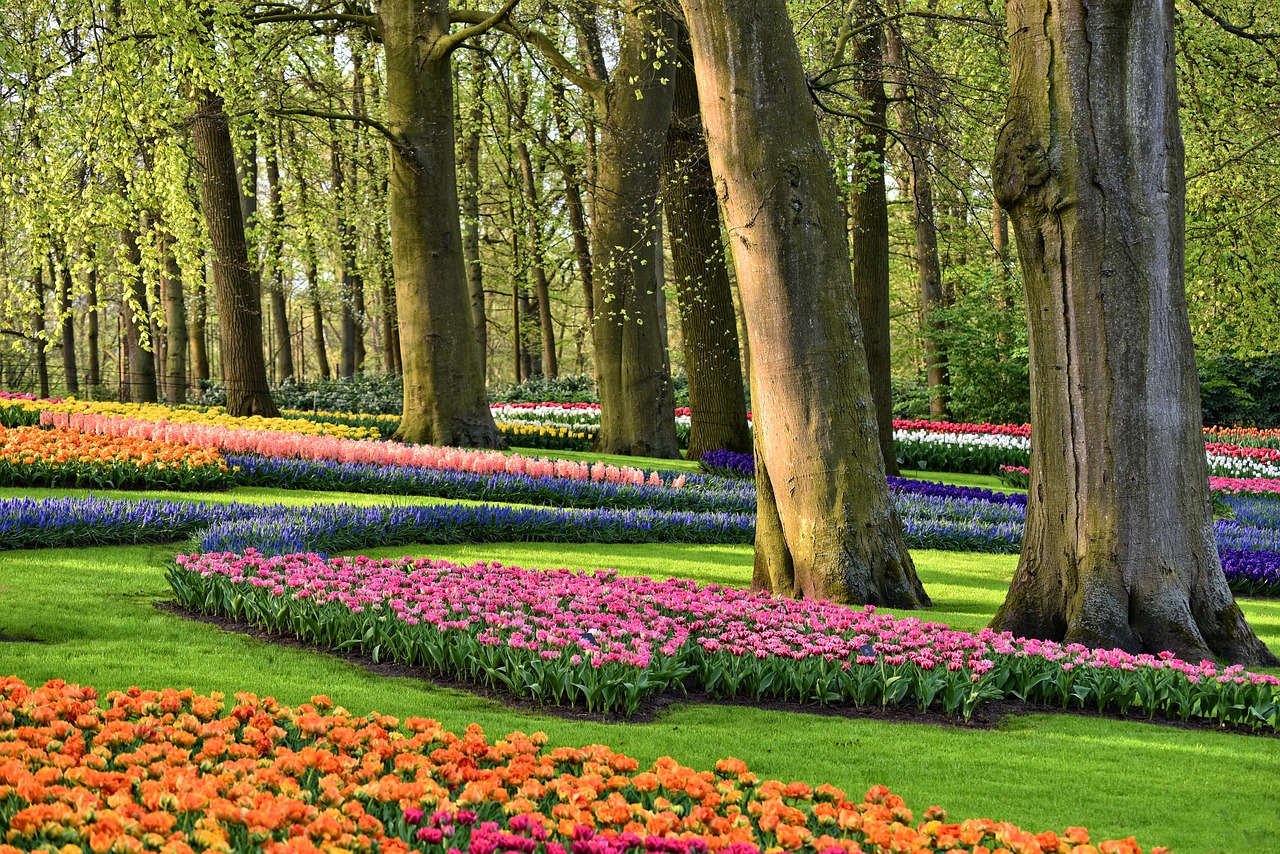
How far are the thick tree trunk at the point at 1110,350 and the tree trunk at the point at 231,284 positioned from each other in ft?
44.4

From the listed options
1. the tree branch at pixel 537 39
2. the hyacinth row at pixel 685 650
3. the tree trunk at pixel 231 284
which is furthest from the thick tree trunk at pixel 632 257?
the hyacinth row at pixel 685 650

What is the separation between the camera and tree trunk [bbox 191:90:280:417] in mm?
17203

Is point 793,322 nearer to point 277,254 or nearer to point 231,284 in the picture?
point 231,284

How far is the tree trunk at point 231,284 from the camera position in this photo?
17.2 meters

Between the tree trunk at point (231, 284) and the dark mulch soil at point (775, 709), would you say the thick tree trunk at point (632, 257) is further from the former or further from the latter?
the dark mulch soil at point (775, 709)

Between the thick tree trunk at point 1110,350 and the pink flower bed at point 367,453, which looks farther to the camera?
the pink flower bed at point 367,453

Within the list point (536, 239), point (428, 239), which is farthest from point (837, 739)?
point (536, 239)

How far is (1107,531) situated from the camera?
614cm

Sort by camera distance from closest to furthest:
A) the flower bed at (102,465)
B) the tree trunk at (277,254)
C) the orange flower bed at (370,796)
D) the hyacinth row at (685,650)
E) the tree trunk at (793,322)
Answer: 1. the orange flower bed at (370,796)
2. the hyacinth row at (685,650)
3. the tree trunk at (793,322)
4. the flower bed at (102,465)
5. the tree trunk at (277,254)

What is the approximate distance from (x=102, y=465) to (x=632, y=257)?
808 cm

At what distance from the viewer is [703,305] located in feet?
53.3

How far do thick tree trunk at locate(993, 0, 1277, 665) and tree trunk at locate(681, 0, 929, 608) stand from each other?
118cm

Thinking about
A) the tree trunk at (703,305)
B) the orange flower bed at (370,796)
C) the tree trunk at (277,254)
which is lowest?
the orange flower bed at (370,796)

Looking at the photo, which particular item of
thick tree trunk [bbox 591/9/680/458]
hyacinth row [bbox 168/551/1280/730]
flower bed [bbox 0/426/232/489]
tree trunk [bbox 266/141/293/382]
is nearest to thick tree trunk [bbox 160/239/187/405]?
tree trunk [bbox 266/141/293/382]
